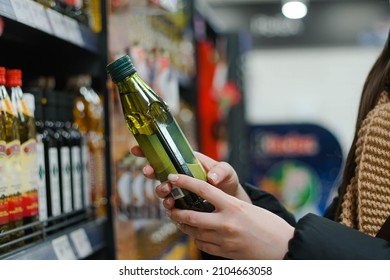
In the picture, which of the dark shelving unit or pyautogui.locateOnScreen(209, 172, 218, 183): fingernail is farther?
the dark shelving unit

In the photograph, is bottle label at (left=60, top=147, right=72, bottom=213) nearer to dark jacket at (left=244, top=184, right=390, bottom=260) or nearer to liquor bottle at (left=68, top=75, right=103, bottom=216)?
liquor bottle at (left=68, top=75, right=103, bottom=216)

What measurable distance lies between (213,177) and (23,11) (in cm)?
52

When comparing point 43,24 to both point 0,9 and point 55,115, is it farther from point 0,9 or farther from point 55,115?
point 55,115

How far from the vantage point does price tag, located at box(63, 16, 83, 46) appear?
5.23ft

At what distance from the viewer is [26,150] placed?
4.70ft

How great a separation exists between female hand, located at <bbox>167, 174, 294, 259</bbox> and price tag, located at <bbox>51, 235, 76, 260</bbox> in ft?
1.70

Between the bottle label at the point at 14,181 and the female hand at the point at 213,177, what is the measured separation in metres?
0.29

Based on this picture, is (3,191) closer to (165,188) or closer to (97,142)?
(165,188)

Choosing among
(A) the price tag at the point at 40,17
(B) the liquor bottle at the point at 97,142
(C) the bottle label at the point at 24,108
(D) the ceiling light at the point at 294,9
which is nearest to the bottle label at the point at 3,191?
(C) the bottle label at the point at 24,108

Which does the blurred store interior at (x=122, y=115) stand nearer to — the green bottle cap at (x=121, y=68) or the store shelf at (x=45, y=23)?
the store shelf at (x=45, y=23)

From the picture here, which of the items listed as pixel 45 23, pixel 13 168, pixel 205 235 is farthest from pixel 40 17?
pixel 205 235

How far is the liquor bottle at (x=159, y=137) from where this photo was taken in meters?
1.09

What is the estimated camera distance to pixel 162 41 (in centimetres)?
308

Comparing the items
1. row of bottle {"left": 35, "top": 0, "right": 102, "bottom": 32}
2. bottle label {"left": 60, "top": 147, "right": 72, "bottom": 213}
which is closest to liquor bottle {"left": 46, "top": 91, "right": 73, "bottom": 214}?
bottle label {"left": 60, "top": 147, "right": 72, "bottom": 213}
